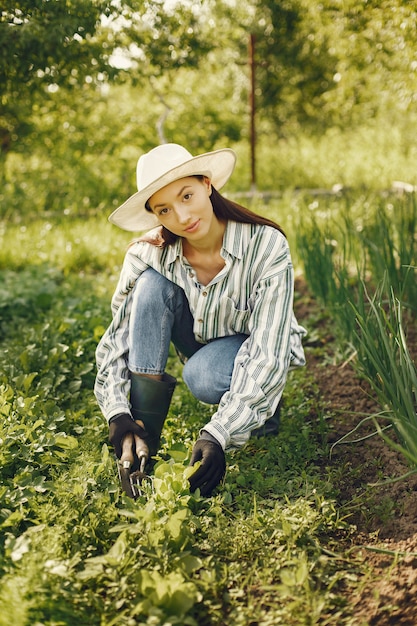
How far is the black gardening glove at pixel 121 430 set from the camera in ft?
7.17

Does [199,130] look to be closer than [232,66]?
Yes

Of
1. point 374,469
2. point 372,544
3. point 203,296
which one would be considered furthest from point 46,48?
point 372,544

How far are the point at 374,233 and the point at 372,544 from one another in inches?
70.2

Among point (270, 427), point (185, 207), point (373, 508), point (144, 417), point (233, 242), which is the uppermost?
point (185, 207)

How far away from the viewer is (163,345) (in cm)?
237

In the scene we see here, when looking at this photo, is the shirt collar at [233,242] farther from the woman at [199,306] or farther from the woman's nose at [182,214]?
the woman's nose at [182,214]

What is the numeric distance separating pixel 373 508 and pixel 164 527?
67 centimetres

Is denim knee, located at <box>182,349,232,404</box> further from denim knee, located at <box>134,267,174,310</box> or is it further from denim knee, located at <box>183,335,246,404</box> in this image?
denim knee, located at <box>134,267,174,310</box>

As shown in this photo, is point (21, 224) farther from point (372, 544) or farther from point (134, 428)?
point (372, 544)

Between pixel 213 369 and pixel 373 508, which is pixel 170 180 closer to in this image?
pixel 213 369

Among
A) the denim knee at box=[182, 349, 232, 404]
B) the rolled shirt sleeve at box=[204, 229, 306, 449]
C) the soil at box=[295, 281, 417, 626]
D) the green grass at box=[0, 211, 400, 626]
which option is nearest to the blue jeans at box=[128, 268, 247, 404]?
the denim knee at box=[182, 349, 232, 404]

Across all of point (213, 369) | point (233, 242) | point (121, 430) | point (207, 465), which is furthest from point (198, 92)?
point (207, 465)

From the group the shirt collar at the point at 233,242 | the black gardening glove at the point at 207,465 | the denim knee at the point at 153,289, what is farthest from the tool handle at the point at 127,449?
the shirt collar at the point at 233,242

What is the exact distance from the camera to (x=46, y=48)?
3080 mm
